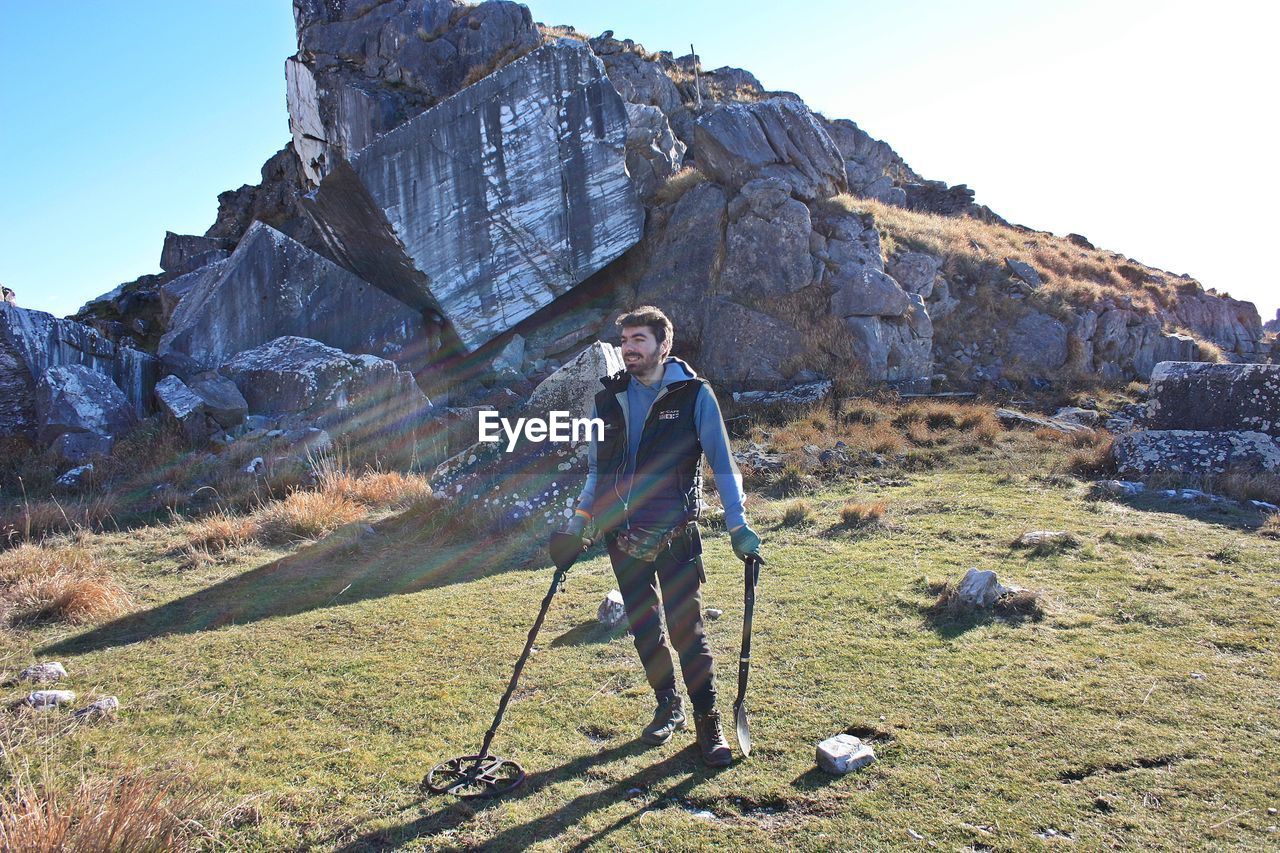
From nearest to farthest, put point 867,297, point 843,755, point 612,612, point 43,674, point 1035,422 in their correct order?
point 843,755
point 43,674
point 612,612
point 1035,422
point 867,297

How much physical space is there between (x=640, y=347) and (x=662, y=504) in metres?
0.67

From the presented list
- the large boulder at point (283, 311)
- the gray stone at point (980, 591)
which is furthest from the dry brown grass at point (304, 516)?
the large boulder at point (283, 311)

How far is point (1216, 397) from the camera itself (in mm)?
9719

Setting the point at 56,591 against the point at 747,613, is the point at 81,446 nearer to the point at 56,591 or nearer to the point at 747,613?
the point at 56,591

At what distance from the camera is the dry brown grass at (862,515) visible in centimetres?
726

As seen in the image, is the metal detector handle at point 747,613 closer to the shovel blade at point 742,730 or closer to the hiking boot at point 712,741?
the shovel blade at point 742,730

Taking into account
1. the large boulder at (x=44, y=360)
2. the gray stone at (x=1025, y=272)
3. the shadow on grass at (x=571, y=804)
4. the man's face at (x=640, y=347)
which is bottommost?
the shadow on grass at (x=571, y=804)

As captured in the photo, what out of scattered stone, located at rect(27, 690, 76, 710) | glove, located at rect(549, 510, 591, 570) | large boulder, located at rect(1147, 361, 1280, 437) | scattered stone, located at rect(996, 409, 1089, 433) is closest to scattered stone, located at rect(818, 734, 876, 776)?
glove, located at rect(549, 510, 591, 570)

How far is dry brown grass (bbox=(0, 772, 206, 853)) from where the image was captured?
2.27m

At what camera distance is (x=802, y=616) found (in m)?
5.01

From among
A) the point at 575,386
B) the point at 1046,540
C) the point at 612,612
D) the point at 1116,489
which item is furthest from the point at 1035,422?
the point at 612,612

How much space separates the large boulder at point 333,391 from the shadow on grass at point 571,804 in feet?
27.9

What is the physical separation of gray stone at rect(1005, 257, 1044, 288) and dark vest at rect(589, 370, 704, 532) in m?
17.8

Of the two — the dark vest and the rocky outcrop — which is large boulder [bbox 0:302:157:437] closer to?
the rocky outcrop
